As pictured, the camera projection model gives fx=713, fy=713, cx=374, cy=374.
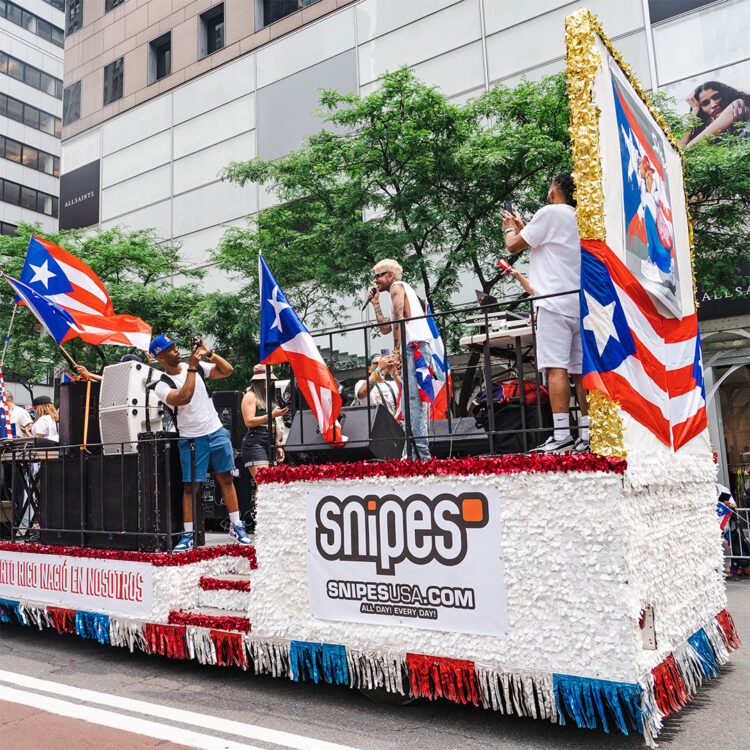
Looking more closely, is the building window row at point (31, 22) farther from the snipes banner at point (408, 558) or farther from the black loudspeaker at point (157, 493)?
the snipes banner at point (408, 558)

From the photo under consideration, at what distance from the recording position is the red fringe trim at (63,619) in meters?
6.02

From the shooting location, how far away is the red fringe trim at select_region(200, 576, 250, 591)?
5.38 m

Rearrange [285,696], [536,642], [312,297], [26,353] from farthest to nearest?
[26,353] < [312,297] < [285,696] < [536,642]

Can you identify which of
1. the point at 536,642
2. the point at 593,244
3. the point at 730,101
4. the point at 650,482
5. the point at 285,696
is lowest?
the point at 285,696

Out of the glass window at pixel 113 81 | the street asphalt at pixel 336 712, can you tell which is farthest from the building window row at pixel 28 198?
the street asphalt at pixel 336 712

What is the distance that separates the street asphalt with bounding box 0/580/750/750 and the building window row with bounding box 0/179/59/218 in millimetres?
39724

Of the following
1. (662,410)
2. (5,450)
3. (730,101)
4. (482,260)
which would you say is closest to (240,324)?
(482,260)

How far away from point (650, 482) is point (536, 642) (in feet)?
3.54

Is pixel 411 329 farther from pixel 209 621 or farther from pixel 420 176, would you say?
pixel 420 176

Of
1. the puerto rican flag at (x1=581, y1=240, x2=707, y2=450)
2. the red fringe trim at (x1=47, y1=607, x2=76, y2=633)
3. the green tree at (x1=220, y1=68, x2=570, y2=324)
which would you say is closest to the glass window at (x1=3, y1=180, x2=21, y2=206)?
the green tree at (x1=220, y1=68, x2=570, y2=324)

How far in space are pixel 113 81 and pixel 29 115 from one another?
59.6 feet

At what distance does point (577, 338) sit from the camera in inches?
175

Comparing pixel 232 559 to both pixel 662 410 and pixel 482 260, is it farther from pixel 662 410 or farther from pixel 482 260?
pixel 482 260

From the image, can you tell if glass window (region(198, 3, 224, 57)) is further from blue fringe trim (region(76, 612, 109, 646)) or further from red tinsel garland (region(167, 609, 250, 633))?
red tinsel garland (region(167, 609, 250, 633))
